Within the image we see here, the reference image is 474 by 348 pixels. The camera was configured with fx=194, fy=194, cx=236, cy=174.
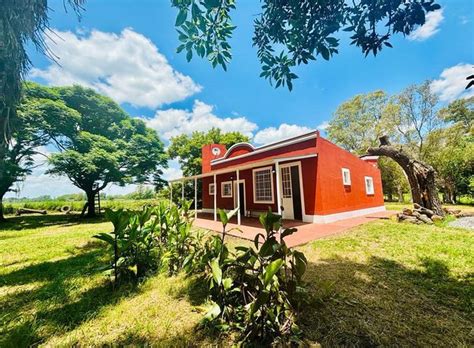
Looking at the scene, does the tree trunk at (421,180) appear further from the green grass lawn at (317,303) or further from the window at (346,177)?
the green grass lawn at (317,303)

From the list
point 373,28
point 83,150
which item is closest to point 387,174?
point 373,28

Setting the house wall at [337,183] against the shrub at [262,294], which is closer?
the shrub at [262,294]

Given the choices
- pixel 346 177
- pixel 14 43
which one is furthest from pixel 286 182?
pixel 14 43

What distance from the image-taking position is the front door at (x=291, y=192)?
878 centimetres

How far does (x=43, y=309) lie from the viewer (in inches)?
104

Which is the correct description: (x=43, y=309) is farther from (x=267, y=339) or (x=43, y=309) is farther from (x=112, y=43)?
(x=112, y=43)

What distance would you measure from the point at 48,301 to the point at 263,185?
28.4 feet

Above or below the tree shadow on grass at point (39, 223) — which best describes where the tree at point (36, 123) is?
above

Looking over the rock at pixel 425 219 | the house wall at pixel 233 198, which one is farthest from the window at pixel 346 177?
the house wall at pixel 233 198

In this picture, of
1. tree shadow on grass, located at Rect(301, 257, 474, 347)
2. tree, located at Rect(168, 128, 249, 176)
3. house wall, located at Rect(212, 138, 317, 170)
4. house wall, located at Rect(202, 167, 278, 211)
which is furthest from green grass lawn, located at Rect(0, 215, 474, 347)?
tree, located at Rect(168, 128, 249, 176)

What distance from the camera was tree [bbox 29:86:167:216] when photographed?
41.6 ft

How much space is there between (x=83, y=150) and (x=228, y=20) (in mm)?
14937

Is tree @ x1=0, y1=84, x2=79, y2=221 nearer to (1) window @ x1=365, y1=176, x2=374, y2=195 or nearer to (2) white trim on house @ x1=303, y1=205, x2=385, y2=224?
(2) white trim on house @ x1=303, y1=205, x2=385, y2=224

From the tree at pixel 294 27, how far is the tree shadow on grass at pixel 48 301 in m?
3.48
